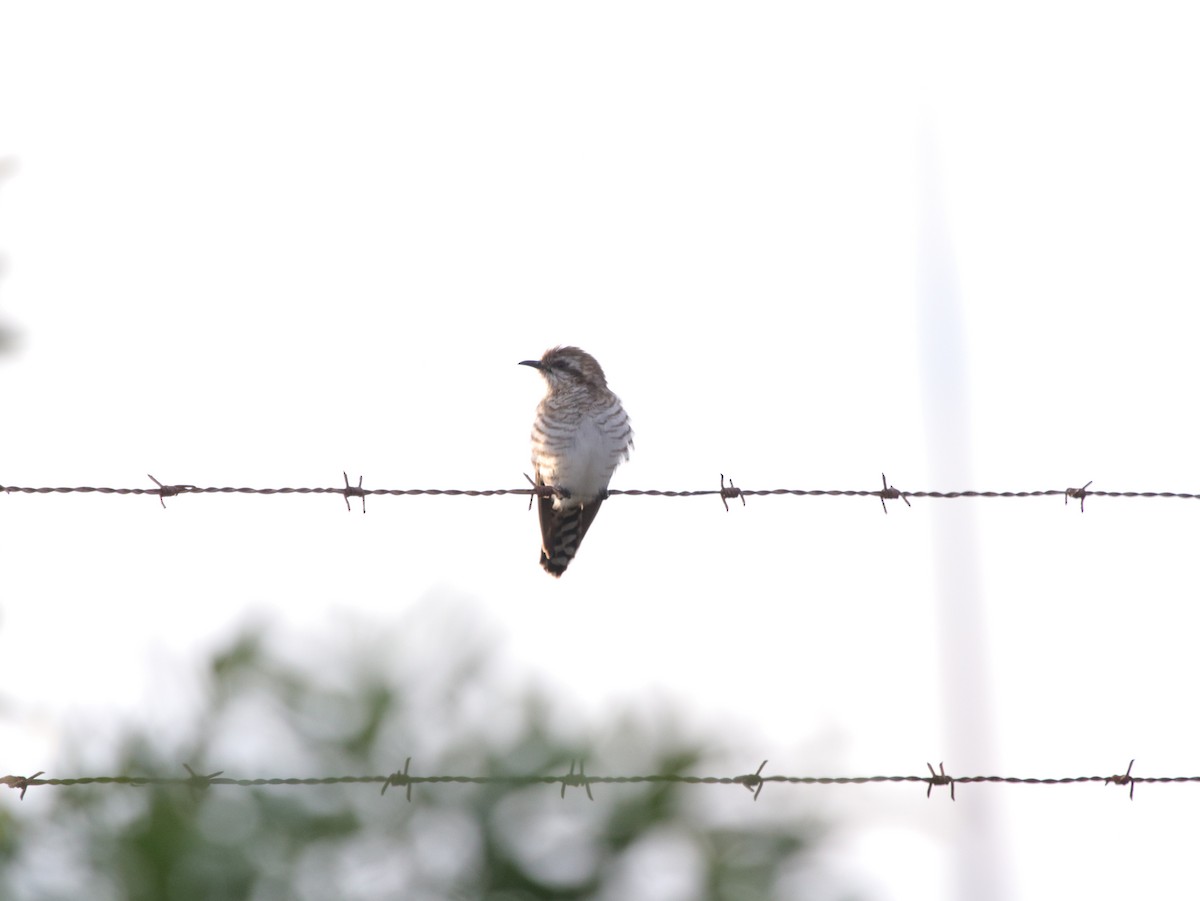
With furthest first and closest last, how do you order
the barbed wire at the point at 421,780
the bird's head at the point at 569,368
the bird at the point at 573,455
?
the bird's head at the point at 569,368 < the bird at the point at 573,455 < the barbed wire at the point at 421,780

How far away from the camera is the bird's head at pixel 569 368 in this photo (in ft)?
30.4

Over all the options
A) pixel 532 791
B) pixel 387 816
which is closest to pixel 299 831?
pixel 387 816

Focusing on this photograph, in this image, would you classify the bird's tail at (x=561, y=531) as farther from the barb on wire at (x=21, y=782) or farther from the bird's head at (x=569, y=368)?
the barb on wire at (x=21, y=782)

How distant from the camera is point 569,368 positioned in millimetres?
9359

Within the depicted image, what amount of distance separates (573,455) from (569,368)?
89 centimetres

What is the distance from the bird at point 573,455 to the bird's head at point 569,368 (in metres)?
0.01

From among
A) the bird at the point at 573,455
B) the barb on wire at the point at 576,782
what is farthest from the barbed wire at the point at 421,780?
the bird at the point at 573,455

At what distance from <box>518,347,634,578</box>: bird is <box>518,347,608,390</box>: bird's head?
11 millimetres

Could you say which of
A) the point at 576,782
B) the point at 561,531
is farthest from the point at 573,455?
the point at 576,782

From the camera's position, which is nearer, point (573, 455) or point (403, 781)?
point (403, 781)

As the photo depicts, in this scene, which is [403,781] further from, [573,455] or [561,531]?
[561,531]

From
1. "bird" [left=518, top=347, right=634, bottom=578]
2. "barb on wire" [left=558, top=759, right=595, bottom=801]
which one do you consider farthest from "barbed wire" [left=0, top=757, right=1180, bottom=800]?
"bird" [left=518, top=347, right=634, bottom=578]

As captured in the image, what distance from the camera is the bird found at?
8633 mm

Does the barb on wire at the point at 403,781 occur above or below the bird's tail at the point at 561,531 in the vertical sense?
below
